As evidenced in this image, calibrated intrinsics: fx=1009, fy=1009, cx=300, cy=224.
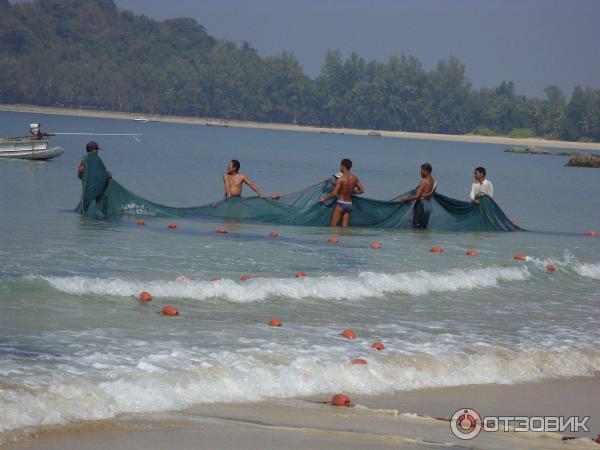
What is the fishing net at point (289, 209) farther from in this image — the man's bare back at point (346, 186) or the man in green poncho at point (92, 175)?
the man's bare back at point (346, 186)

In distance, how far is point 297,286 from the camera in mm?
12578

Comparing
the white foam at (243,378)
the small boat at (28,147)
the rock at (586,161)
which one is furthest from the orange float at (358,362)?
the rock at (586,161)

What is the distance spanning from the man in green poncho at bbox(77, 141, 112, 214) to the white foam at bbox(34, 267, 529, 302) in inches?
242

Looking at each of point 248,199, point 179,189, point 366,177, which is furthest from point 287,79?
point 248,199

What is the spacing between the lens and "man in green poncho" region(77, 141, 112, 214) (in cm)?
1783

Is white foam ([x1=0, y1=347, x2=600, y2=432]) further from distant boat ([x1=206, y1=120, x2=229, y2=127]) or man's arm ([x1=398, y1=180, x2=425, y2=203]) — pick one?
distant boat ([x1=206, y1=120, x2=229, y2=127])

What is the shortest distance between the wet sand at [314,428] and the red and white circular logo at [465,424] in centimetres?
6

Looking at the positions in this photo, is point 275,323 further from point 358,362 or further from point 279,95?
point 279,95

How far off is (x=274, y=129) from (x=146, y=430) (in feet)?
564

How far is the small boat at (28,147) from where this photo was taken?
37.3 m

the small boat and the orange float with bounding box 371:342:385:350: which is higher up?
the small boat

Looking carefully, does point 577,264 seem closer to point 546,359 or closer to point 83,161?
point 546,359

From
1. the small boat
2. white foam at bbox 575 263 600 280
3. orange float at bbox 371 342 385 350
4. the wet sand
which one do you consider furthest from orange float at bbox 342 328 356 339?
the small boat

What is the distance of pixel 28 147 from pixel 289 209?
21.3 meters
